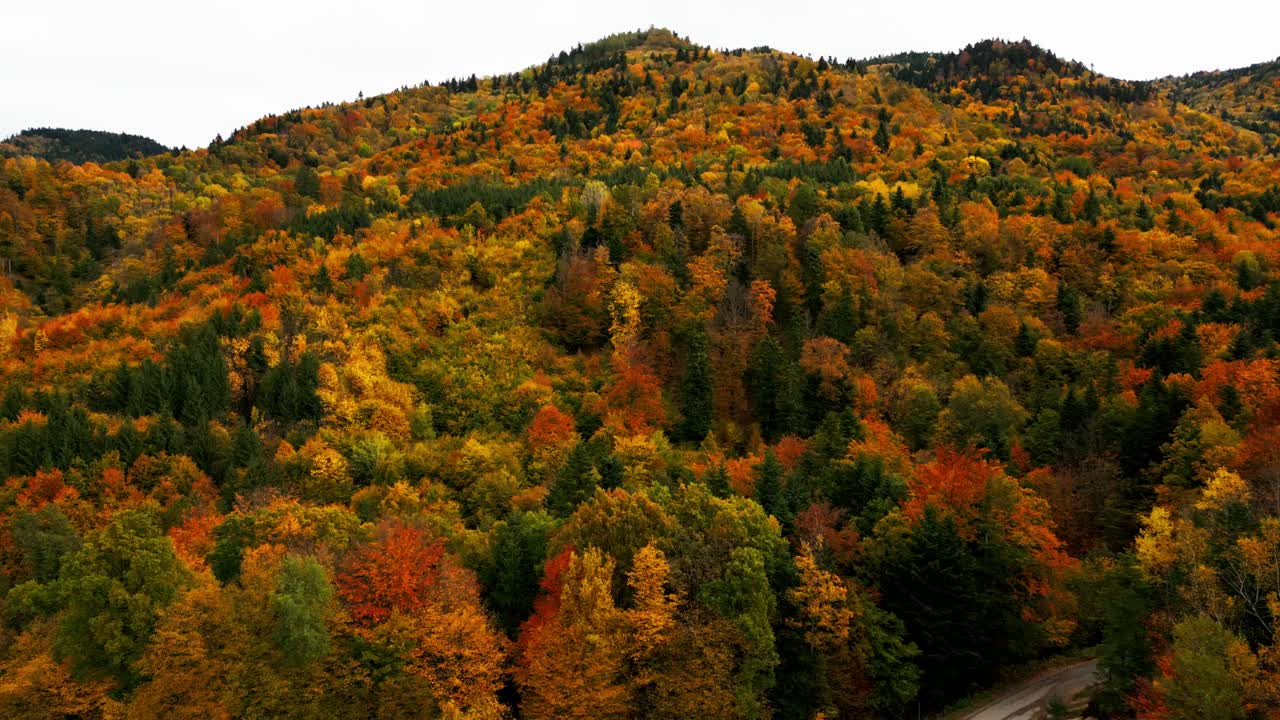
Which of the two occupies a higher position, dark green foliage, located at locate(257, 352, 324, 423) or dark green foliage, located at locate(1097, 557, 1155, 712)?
dark green foliage, located at locate(257, 352, 324, 423)

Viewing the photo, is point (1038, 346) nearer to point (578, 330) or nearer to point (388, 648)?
point (578, 330)

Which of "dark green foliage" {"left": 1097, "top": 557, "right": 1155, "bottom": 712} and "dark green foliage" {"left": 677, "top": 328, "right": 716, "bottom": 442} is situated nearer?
"dark green foliage" {"left": 1097, "top": 557, "right": 1155, "bottom": 712}

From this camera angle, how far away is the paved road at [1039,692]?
4424 cm

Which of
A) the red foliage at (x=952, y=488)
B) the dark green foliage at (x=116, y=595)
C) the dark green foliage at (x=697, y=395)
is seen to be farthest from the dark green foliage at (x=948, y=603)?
the dark green foliage at (x=116, y=595)

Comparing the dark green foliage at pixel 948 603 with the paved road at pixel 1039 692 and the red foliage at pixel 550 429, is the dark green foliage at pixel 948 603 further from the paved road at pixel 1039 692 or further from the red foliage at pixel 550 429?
the red foliage at pixel 550 429

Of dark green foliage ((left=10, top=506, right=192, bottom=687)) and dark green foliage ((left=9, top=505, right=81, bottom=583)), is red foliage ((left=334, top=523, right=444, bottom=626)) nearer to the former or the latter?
dark green foliage ((left=10, top=506, right=192, bottom=687))

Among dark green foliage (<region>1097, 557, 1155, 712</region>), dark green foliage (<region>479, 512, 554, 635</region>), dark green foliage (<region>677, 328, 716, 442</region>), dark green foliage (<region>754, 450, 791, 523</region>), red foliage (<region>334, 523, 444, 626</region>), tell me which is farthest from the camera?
dark green foliage (<region>677, 328, 716, 442</region>)

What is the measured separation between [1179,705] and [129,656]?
5151 cm

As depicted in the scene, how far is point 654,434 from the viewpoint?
238ft

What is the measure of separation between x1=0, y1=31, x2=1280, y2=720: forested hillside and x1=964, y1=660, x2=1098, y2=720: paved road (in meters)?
2.08

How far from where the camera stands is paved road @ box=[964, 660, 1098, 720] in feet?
145

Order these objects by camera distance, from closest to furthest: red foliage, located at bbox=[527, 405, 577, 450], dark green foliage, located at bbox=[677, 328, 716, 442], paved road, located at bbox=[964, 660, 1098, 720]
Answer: paved road, located at bbox=[964, 660, 1098, 720]
red foliage, located at bbox=[527, 405, 577, 450]
dark green foliage, located at bbox=[677, 328, 716, 442]

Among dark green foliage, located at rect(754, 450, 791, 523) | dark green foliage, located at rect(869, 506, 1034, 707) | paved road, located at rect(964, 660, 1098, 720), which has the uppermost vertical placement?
dark green foliage, located at rect(754, 450, 791, 523)

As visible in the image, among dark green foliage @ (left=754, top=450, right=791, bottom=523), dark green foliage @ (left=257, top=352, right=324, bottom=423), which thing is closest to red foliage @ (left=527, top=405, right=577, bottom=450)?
dark green foliage @ (left=257, top=352, right=324, bottom=423)
